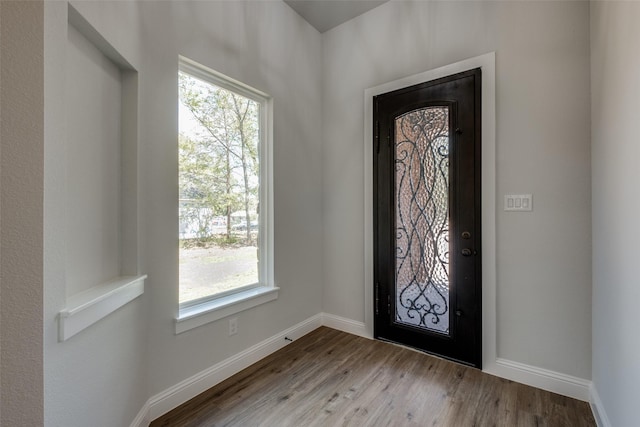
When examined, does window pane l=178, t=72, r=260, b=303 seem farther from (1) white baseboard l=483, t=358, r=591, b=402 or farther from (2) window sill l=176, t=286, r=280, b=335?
(1) white baseboard l=483, t=358, r=591, b=402

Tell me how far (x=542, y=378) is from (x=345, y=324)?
1.54 m

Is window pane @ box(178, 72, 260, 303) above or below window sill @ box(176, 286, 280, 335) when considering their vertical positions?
above

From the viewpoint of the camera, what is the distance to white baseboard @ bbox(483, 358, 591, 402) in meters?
1.81

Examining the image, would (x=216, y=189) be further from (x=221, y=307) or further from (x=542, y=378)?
(x=542, y=378)

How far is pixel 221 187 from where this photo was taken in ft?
6.86

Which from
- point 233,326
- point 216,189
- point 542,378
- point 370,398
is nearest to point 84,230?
point 216,189

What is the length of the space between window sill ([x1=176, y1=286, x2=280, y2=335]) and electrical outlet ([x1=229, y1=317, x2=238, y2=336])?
0.05m

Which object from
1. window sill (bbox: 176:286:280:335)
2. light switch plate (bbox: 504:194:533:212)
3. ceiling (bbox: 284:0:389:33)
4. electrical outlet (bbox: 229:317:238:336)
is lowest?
electrical outlet (bbox: 229:317:238:336)

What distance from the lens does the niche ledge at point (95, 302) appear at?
3.24 ft

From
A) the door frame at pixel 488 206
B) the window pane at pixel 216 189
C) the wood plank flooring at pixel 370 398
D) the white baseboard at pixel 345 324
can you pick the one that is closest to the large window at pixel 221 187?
the window pane at pixel 216 189

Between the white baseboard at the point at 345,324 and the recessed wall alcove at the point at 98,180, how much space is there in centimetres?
189
